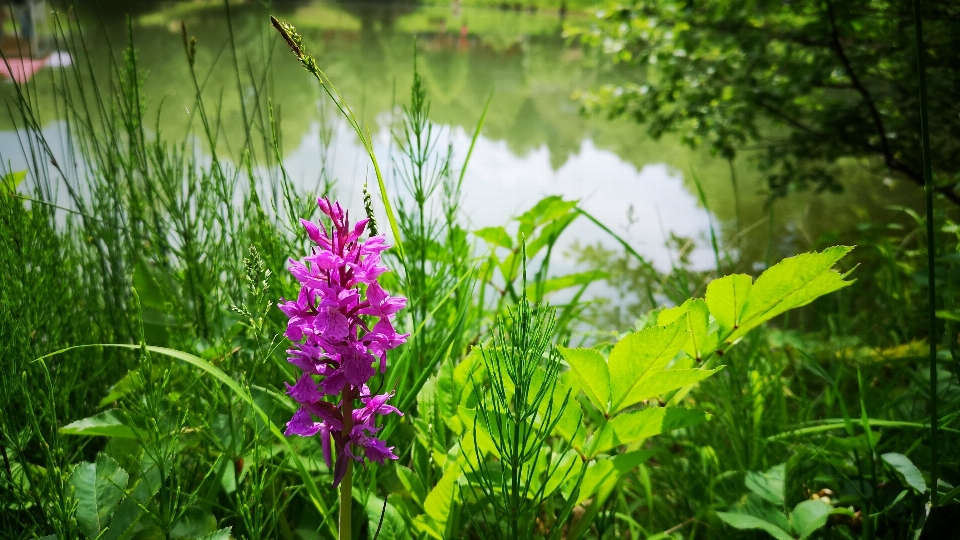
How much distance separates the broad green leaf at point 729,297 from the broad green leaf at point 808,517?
0.79 ft

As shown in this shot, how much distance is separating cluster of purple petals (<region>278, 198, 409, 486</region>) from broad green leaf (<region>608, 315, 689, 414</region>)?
197 mm

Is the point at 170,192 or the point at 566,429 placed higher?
the point at 170,192

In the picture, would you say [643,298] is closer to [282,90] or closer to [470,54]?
[282,90]

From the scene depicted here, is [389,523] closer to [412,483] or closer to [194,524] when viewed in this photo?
[412,483]

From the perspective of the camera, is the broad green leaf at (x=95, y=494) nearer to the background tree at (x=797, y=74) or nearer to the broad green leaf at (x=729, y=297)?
the broad green leaf at (x=729, y=297)

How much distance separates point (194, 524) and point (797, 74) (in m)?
2.27

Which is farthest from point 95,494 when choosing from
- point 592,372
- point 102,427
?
point 592,372

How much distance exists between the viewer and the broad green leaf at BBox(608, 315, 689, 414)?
536 mm

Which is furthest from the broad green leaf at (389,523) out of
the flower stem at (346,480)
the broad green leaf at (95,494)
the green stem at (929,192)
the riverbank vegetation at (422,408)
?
the green stem at (929,192)

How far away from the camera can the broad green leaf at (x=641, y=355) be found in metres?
0.54

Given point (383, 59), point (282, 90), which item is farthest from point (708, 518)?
point (383, 59)

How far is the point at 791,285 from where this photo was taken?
0.58 meters

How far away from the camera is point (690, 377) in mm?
542

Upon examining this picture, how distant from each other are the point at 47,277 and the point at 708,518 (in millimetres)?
939
